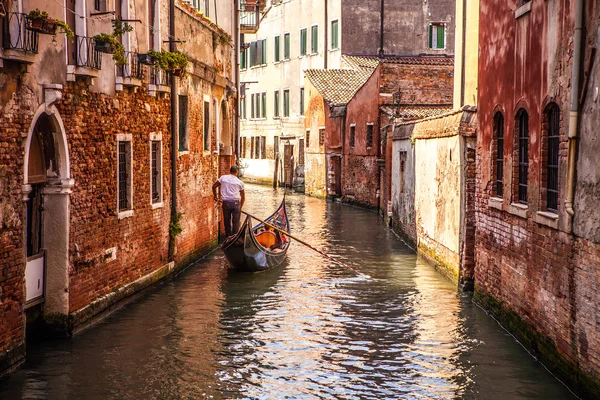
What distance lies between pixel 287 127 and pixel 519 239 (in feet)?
102

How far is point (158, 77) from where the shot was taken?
42.1ft

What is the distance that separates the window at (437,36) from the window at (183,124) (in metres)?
22.4

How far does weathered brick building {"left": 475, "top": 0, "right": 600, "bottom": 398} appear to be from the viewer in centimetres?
731

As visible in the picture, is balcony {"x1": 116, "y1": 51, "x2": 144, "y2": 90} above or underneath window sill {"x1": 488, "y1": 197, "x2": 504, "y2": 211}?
above

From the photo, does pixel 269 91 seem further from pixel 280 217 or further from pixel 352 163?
pixel 280 217

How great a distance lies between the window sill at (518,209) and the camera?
947 centimetres

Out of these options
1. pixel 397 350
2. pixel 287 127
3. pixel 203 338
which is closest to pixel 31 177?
pixel 203 338

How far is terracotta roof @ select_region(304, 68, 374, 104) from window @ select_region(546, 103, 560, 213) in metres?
23.1

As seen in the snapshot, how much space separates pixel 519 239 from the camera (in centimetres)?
966

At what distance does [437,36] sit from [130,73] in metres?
25.9

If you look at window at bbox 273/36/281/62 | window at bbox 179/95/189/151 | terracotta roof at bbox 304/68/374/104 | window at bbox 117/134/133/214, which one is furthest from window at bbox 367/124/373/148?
window at bbox 117/134/133/214

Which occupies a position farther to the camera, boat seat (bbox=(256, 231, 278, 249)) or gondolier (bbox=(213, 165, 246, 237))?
boat seat (bbox=(256, 231, 278, 249))

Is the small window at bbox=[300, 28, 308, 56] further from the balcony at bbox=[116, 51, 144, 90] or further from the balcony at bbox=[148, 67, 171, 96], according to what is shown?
the balcony at bbox=[116, 51, 144, 90]

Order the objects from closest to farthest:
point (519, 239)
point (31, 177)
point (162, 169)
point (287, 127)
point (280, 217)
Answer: point (31, 177) < point (519, 239) < point (162, 169) < point (280, 217) < point (287, 127)
